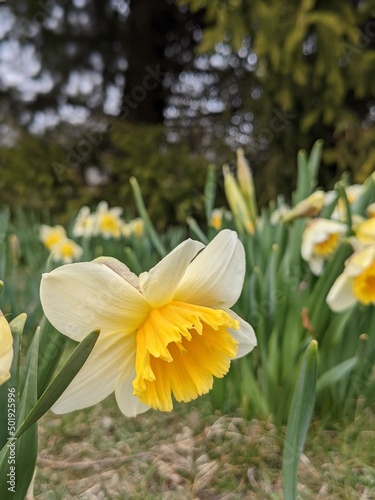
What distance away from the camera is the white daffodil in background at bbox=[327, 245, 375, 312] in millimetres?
757

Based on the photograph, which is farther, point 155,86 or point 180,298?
point 155,86

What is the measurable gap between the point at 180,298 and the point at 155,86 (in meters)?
4.94

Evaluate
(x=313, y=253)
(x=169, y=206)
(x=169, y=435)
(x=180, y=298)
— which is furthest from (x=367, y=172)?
(x=180, y=298)

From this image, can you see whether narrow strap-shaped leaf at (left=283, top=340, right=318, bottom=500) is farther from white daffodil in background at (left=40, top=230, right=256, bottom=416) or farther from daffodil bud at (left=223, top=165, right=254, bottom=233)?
daffodil bud at (left=223, top=165, right=254, bottom=233)

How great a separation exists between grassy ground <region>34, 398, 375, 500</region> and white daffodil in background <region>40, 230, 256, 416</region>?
35 centimetres

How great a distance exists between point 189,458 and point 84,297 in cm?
54

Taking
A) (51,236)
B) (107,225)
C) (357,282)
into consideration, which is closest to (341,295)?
(357,282)

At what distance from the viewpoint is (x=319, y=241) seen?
0.93m

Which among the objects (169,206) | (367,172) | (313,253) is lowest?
(169,206)

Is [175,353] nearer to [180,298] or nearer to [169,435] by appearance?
[180,298]

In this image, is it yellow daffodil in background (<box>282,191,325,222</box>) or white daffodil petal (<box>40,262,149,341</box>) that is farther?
yellow daffodil in background (<box>282,191,325,222</box>)

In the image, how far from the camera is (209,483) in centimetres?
77

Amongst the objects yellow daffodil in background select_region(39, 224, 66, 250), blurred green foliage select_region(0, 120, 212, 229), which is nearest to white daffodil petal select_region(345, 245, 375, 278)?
yellow daffodil in background select_region(39, 224, 66, 250)
